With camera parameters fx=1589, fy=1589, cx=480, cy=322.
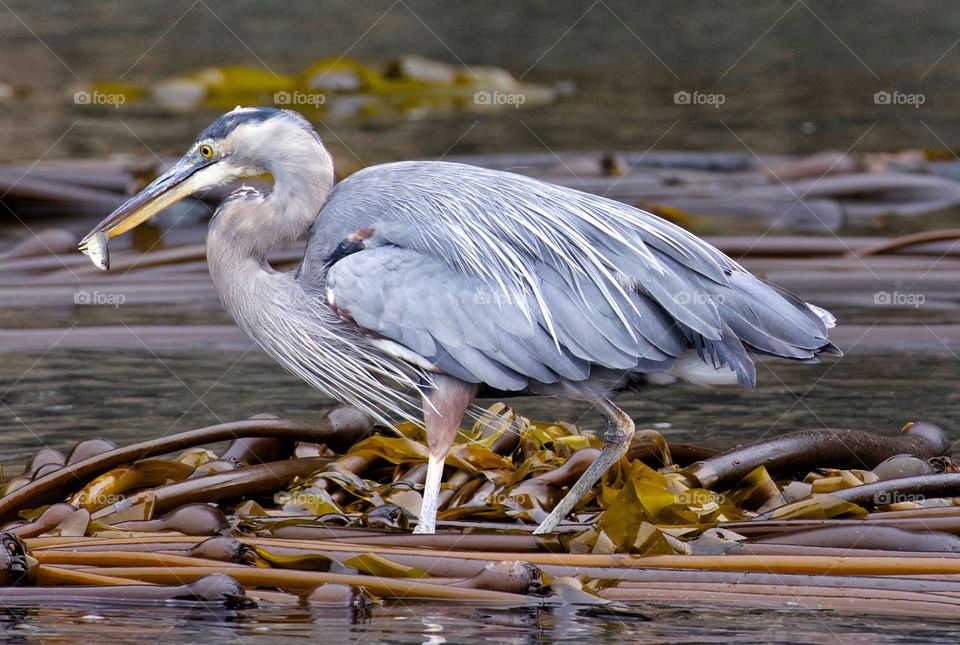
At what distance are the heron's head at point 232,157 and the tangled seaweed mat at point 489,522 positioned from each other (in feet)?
2.83

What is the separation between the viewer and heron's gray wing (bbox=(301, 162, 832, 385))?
18.4 feet

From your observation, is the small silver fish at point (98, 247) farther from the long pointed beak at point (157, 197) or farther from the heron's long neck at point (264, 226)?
the heron's long neck at point (264, 226)

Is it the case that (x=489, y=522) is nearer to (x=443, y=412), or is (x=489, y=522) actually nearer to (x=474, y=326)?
(x=443, y=412)

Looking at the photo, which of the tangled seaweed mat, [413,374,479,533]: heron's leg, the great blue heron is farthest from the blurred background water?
[413,374,479,533]: heron's leg

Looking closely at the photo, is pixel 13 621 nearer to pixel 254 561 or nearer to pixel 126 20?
pixel 254 561

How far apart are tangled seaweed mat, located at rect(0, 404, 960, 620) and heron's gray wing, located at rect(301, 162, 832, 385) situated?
1.85 ft

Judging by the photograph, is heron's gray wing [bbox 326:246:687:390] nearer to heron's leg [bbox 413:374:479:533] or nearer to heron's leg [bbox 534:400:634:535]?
heron's leg [bbox 413:374:479:533]

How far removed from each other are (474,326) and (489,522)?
760 mm

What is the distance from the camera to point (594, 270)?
5.64 metres

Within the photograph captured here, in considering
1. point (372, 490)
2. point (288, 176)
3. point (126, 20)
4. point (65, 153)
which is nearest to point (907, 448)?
point (372, 490)

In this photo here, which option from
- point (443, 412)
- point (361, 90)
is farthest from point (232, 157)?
point (361, 90)

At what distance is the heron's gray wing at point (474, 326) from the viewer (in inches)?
220

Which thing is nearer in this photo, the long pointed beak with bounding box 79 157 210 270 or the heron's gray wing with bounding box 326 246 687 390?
the heron's gray wing with bounding box 326 246 687 390

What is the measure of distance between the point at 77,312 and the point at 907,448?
17.4 feet
